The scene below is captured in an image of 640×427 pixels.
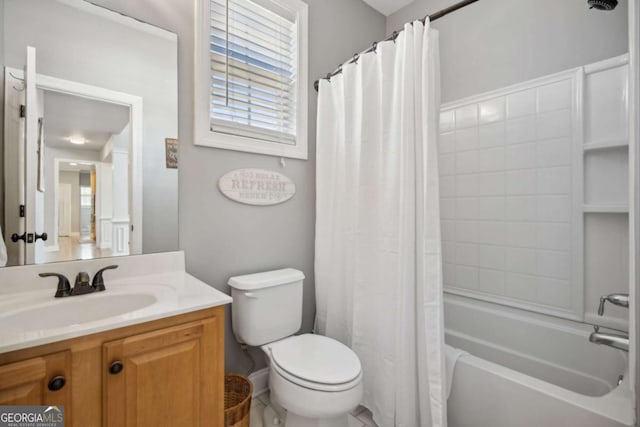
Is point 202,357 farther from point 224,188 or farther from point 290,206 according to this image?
point 290,206

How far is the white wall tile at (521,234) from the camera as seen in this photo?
5.77 feet

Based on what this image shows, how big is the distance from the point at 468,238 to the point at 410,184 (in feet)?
3.33

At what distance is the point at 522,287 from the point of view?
180cm

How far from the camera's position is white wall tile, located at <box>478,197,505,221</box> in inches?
74.4

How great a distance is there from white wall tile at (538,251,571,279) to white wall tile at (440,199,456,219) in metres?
0.58

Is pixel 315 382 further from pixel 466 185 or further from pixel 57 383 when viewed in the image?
pixel 466 185

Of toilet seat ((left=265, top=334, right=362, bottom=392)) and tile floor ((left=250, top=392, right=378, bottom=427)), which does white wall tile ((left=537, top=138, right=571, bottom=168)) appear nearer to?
toilet seat ((left=265, top=334, right=362, bottom=392))

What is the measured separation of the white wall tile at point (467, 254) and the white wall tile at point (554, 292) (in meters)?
0.38

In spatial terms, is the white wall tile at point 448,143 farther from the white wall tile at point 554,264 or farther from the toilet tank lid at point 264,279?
the toilet tank lid at point 264,279

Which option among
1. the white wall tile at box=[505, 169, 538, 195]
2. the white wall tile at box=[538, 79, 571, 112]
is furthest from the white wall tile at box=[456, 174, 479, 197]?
the white wall tile at box=[538, 79, 571, 112]

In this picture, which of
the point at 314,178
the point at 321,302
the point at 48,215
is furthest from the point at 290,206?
the point at 48,215

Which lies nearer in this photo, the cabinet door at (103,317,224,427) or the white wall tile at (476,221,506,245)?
the cabinet door at (103,317,224,427)

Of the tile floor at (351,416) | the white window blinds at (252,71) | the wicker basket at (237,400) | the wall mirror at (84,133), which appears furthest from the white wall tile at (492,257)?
the wall mirror at (84,133)

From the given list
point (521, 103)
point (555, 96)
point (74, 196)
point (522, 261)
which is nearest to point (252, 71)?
point (74, 196)
